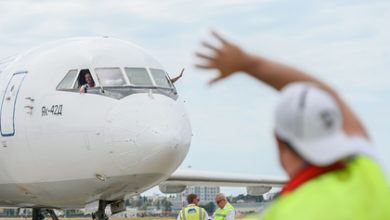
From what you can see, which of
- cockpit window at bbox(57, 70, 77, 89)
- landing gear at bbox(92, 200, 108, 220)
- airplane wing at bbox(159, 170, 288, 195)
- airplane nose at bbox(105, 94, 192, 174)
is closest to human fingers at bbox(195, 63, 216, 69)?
airplane nose at bbox(105, 94, 192, 174)

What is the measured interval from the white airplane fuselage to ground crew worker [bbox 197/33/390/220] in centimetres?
879

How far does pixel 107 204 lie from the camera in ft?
42.3

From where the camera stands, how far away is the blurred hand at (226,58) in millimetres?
2418

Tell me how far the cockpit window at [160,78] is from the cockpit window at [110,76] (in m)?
0.62

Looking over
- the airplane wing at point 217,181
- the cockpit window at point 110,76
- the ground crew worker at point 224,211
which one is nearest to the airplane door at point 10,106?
the cockpit window at point 110,76

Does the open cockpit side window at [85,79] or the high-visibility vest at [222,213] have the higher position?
the open cockpit side window at [85,79]

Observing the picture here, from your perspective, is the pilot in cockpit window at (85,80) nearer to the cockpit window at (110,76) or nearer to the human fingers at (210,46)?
the cockpit window at (110,76)

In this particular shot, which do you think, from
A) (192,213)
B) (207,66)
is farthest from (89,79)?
(207,66)

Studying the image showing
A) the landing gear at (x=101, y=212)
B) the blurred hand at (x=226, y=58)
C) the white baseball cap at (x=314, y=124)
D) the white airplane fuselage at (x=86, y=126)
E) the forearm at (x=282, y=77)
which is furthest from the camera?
the landing gear at (x=101, y=212)

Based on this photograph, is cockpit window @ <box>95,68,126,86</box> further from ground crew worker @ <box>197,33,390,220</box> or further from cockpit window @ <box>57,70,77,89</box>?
ground crew worker @ <box>197,33,390,220</box>

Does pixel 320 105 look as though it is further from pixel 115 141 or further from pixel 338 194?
pixel 115 141

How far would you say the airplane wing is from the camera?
1777 cm

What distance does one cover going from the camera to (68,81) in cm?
1221

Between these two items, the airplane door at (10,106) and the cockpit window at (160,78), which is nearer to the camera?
the cockpit window at (160,78)
